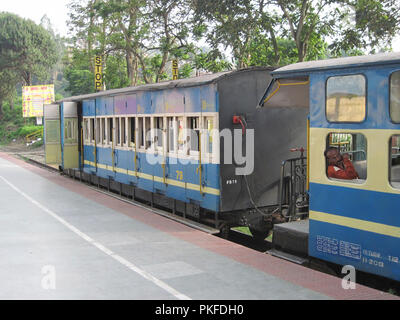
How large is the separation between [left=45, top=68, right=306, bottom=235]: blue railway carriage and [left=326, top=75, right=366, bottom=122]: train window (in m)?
3.23

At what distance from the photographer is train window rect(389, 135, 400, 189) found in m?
5.74

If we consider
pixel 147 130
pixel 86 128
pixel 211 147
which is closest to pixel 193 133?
pixel 211 147

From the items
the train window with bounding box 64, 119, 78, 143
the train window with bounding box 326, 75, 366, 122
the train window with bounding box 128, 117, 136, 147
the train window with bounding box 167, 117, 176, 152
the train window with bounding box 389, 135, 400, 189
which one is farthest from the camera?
the train window with bounding box 64, 119, 78, 143

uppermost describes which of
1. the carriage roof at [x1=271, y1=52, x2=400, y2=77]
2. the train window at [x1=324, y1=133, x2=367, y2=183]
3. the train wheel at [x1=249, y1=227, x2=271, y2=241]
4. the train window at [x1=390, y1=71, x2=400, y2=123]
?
the carriage roof at [x1=271, y1=52, x2=400, y2=77]

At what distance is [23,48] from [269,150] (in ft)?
169

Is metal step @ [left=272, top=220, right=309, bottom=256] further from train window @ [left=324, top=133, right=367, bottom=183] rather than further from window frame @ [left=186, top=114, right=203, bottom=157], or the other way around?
window frame @ [left=186, top=114, right=203, bottom=157]

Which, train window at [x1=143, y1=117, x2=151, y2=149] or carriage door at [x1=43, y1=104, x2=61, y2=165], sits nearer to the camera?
train window at [x1=143, y1=117, x2=151, y2=149]

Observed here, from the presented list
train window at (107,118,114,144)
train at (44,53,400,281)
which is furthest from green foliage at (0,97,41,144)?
train window at (107,118,114,144)

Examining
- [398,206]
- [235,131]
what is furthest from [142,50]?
[398,206]

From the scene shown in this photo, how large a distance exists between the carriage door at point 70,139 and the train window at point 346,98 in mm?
13340

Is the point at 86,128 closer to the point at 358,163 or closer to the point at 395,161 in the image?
the point at 358,163

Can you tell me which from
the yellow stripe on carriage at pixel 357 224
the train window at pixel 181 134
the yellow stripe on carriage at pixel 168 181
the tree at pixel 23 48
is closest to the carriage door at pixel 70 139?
the yellow stripe on carriage at pixel 168 181

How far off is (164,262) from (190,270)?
59 centimetres

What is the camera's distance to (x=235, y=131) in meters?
9.57
